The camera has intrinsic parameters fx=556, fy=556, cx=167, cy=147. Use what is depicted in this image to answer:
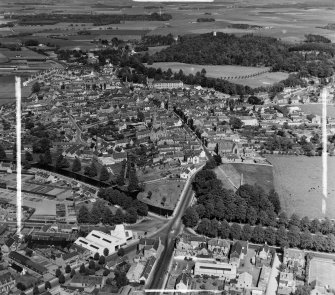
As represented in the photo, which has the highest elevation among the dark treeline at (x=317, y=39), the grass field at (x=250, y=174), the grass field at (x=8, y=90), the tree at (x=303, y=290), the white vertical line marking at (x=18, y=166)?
the dark treeline at (x=317, y=39)

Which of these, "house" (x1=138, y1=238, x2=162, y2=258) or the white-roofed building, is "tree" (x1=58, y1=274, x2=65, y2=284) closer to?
the white-roofed building

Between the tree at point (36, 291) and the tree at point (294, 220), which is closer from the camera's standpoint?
the tree at point (36, 291)

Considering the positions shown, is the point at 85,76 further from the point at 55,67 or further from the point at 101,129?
the point at 101,129

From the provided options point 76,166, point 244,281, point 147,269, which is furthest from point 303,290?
point 76,166

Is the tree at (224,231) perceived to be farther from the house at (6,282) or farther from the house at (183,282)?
the house at (6,282)

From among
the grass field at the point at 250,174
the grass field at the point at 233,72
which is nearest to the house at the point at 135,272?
the grass field at the point at 250,174

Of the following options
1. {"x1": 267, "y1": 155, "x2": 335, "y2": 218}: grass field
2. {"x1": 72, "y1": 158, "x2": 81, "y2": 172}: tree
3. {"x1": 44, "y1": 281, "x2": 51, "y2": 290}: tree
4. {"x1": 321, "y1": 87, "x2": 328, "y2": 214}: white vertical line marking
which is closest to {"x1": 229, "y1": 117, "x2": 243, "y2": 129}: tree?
{"x1": 321, "y1": 87, "x2": 328, "y2": 214}: white vertical line marking

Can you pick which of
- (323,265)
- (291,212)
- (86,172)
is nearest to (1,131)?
(86,172)
